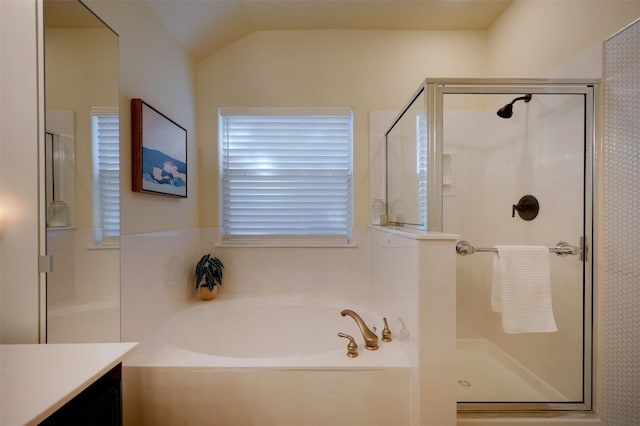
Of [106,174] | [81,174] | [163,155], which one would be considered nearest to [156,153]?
[163,155]

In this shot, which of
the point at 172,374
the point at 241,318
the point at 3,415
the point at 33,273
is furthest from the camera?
the point at 241,318

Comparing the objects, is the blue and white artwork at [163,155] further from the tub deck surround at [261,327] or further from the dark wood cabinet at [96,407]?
the dark wood cabinet at [96,407]

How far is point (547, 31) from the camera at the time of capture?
1628 mm

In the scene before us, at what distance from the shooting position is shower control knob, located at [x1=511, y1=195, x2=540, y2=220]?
1.65 metres

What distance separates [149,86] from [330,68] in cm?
136

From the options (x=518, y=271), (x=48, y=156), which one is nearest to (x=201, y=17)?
(x=48, y=156)

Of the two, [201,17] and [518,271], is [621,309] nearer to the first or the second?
[518,271]

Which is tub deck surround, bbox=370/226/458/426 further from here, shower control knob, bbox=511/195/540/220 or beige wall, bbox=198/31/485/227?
beige wall, bbox=198/31/485/227

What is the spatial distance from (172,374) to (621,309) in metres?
2.03

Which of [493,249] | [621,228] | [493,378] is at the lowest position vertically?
[493,378]

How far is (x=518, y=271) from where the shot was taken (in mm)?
1263

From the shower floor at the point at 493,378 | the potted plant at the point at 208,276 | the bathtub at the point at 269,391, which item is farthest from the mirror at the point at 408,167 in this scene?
the potted plant at the point at 208,276

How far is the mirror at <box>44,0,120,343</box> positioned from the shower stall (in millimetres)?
1508

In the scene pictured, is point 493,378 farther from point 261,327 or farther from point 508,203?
point 261,327
